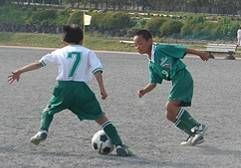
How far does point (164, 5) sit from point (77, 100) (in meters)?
68.5

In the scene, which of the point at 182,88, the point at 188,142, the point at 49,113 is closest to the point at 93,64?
the point at 49,113

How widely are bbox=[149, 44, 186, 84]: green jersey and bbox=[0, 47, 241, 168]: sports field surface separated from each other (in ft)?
2.99

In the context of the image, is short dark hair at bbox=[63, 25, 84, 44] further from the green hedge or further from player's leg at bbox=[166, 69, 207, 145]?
the green hedge

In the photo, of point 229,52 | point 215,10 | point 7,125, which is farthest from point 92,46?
point 215,10

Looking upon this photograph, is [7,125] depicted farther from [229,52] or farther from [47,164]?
[229,52]

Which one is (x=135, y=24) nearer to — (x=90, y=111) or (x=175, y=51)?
(x=175, y=51)

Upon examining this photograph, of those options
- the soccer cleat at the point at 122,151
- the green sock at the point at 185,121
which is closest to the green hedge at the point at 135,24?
the green sock at the point at 185,121

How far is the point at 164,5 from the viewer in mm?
75438

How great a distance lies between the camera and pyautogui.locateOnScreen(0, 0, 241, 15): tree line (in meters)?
74.3

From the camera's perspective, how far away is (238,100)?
45.3 feet

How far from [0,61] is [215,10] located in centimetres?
5642

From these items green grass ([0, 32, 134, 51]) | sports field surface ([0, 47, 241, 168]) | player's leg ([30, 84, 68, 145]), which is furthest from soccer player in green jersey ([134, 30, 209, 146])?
green grass ([0, 32, 134, 51])

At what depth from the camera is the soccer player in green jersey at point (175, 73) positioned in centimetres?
839

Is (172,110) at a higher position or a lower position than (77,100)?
lower
